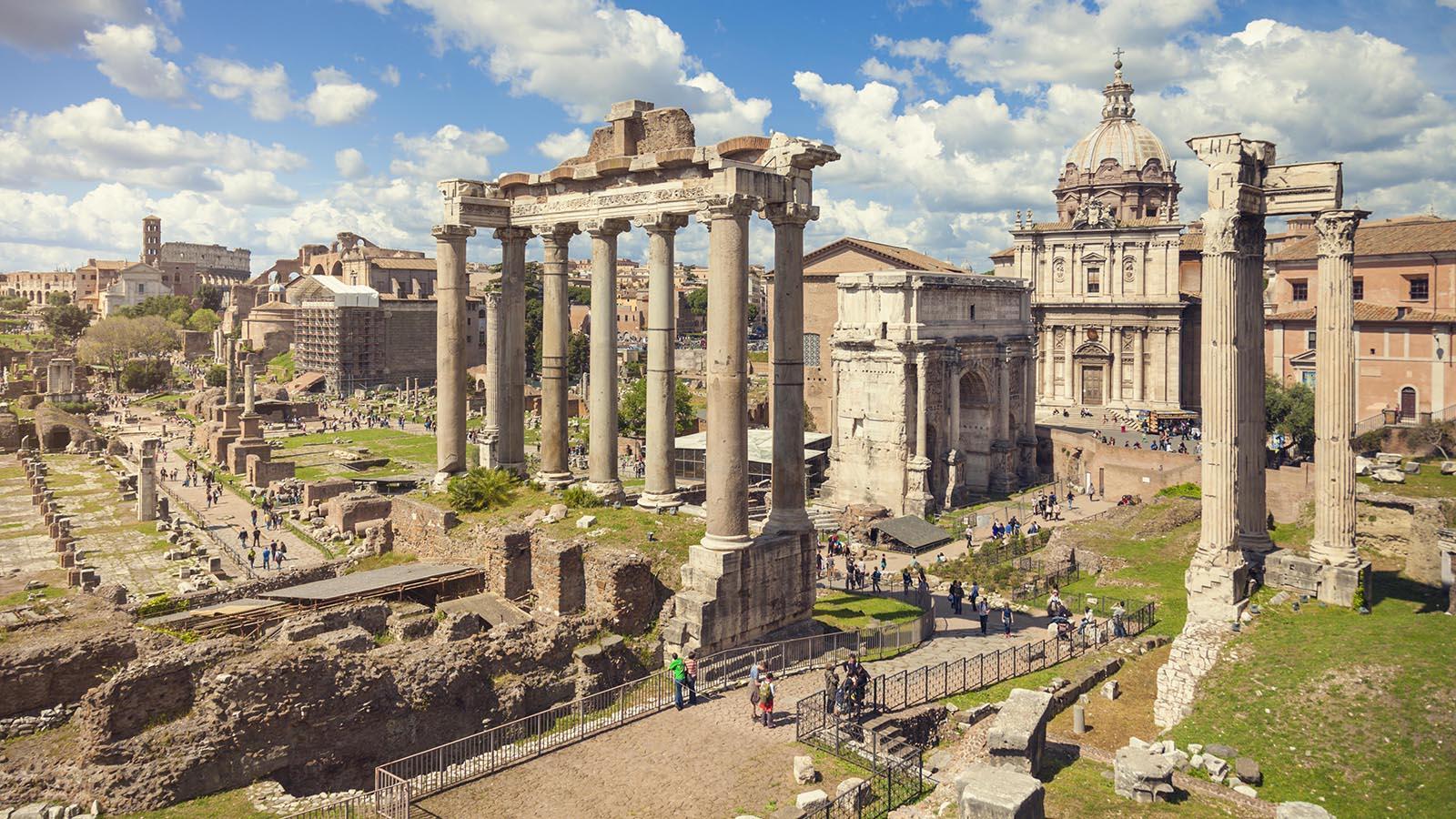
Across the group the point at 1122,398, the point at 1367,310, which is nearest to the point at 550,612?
the point at 1367,310

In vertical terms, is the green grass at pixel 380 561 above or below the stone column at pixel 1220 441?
below

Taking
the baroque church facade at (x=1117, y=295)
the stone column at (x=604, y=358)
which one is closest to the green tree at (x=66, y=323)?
the baroque church facade at (x=1117, y=295)

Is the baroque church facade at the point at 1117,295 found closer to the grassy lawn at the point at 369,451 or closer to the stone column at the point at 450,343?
the grassy lawn at the point at 369,451

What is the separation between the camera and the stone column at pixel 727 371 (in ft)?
55.8

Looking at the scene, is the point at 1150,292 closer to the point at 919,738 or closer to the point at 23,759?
the point at 919,738

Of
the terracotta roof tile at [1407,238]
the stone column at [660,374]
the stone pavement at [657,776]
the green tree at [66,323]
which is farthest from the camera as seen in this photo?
the green tree at [66,323]

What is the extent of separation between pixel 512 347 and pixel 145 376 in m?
87.9

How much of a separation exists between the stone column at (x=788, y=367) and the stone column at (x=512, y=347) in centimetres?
677

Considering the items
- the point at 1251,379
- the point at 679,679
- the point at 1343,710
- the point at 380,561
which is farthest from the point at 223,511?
the point at 1343,710

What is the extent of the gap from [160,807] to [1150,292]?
60685 mm

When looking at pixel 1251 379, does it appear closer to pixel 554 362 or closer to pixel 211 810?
pixel 554 362

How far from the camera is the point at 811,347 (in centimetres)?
7112

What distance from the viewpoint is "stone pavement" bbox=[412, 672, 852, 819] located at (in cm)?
1187

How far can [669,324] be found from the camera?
20.1m
